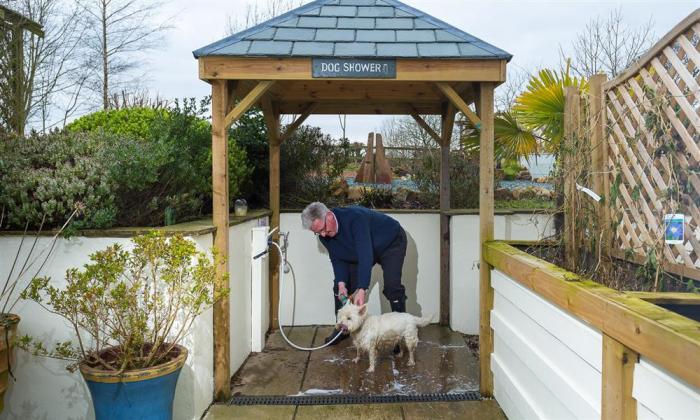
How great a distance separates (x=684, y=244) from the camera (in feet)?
9.41

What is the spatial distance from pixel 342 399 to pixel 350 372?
54 centimetres

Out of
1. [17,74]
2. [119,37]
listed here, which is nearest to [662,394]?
[17,74]

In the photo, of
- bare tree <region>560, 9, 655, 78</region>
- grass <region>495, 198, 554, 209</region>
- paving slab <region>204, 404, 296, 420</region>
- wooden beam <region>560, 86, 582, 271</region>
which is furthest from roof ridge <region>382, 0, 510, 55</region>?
bare tree <region>560, 9, 655, 78</region>

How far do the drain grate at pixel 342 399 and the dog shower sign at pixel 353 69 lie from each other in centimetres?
218

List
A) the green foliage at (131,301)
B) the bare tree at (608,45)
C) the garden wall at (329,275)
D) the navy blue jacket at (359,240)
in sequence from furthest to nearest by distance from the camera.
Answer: the bare tree at (608,45)
the garden wall at (329,275)
the navy blue jacket at (359,240)
the green foliage at (131,301)

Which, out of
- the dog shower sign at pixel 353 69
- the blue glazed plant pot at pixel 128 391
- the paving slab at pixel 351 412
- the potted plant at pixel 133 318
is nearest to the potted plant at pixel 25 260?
the potted plant at pixel 133 318

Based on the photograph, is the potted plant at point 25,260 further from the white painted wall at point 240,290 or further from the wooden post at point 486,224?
the wooden post at point 486,224

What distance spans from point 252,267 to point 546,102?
3265 mm

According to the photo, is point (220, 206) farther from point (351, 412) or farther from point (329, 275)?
point (329, 275)

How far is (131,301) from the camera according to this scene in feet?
8.86

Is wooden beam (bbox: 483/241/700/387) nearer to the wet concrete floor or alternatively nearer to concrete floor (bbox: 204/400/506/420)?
concrete floor (bbox: 204/400/506/420)

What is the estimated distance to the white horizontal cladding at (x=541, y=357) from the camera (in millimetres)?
2100

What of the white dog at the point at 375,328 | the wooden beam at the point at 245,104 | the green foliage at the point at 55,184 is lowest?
the white dog at the point at 375,328

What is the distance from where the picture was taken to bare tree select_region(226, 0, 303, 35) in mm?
12758
